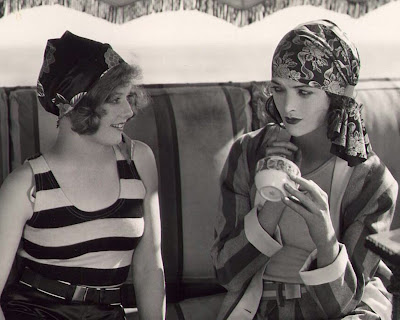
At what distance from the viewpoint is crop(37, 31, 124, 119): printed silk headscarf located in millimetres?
1621

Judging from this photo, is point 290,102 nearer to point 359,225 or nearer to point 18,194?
point 359,225

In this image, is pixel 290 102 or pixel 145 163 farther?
pixel 145 163

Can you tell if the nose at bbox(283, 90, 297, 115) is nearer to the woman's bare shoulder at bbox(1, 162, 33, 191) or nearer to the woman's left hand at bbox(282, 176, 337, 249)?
the woman's left hand at bbox(282, 176, 337, 249)

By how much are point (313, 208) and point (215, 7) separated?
26.8 inches

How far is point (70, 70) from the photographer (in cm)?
162

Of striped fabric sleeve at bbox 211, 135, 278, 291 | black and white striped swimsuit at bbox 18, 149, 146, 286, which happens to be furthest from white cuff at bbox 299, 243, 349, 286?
black and white striped swimsuit at bbox 18, 149, 146, 286

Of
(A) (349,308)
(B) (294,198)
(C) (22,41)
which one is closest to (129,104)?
(B) (294,198)

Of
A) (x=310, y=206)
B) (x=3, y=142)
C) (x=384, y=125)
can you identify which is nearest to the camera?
(x=310, y=206)

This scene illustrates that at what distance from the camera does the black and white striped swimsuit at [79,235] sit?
65.3 inches

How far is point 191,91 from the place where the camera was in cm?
212

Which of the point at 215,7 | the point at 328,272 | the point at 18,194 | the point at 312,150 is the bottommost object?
the point at 328,272

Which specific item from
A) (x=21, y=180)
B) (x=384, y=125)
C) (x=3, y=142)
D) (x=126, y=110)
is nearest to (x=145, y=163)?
(x=126, y=110)

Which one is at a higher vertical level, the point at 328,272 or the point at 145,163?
the point at 145,163

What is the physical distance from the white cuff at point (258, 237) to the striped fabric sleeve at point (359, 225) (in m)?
0.08
